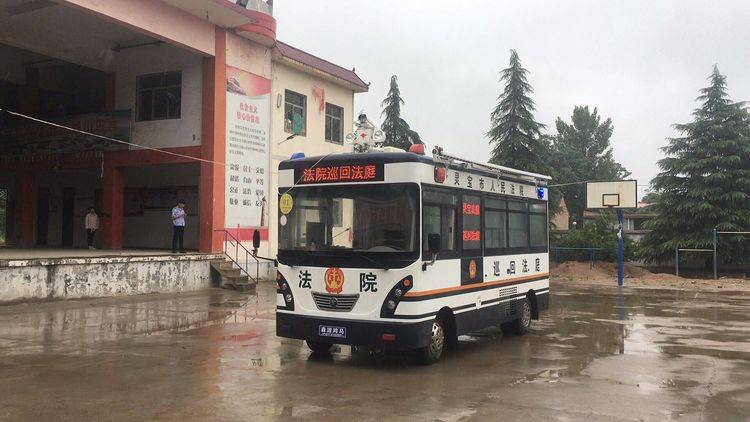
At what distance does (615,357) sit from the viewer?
938cm

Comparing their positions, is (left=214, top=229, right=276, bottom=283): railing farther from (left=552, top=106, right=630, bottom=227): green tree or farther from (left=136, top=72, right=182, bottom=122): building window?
(left=552, top=106, right=630, bottom=227): green tree

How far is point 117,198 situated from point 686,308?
1855cm

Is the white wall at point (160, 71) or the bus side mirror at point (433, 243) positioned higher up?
the white wall at point (160, 71)

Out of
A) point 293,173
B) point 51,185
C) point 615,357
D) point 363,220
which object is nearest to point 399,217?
point 363,220

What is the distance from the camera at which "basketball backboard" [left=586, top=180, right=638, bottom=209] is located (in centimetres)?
2850

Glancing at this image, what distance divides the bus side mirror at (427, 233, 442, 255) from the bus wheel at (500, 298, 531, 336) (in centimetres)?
383

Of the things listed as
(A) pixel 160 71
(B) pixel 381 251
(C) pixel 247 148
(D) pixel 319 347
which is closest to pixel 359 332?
(B) pixel 381 251

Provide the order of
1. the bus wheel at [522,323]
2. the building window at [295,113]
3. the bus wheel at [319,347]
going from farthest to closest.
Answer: the building window at [295,113]
the bus wheel at [522,323]
the bus wheel at [319,347]

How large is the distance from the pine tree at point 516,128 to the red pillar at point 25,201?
78.8ft

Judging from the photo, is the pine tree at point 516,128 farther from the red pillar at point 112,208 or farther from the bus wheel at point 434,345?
the bus wheel at point 434,345

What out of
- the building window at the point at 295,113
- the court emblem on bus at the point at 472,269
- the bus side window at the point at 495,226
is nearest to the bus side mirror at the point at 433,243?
the court emblem on bus at the point at 472,269

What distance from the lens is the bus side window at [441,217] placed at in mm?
8344

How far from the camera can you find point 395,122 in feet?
145

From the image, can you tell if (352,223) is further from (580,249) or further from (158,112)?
(580,249)
